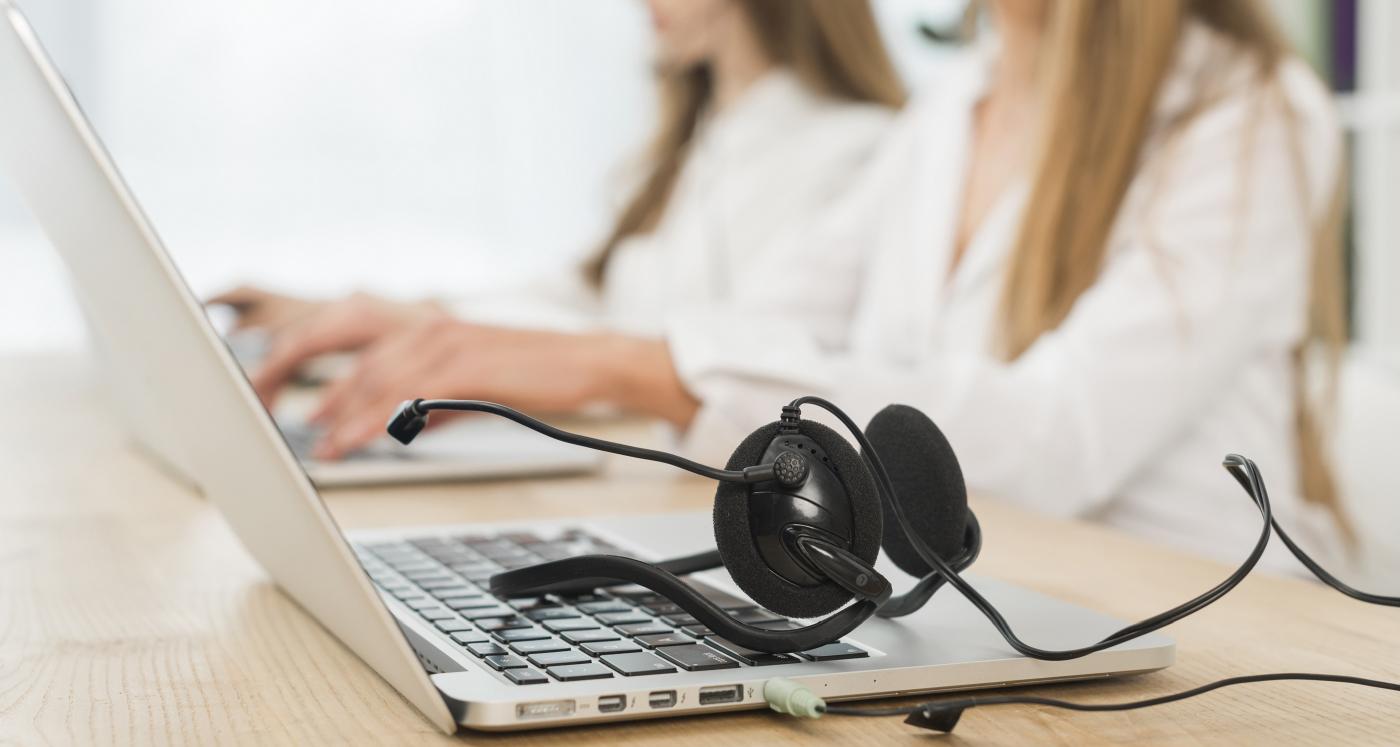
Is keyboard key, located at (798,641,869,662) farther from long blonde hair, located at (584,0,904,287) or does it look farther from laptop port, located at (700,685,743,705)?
long blonde hair, located at (584,0,904,287)

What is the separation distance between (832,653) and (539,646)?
92 millimetres

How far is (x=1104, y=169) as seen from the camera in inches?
42.3

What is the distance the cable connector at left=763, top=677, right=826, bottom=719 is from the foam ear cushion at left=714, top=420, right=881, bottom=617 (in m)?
0.03

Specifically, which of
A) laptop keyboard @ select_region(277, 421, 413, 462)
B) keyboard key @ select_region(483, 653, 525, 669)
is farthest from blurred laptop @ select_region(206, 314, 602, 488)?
keyboard key @ select_region(483, 653, 525, 669)

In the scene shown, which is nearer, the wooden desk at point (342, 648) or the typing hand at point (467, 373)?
the wooden desk at point (342, 648)

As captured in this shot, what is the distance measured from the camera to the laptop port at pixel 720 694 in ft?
1.23

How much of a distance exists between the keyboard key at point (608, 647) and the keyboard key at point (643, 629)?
0.01m

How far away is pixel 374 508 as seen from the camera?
813 mm

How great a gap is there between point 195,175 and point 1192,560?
2783 mm

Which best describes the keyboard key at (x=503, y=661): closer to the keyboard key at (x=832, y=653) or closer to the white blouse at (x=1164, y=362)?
the keyboard key at (x=832, y=653)

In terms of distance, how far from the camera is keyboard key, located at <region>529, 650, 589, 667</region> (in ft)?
1.28

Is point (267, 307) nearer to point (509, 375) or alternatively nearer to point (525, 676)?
point (509, 375)

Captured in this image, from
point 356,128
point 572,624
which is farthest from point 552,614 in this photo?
point 356,128

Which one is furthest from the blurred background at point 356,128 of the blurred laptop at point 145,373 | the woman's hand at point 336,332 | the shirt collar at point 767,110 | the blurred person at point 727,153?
the blurred laptop at point 145,373
